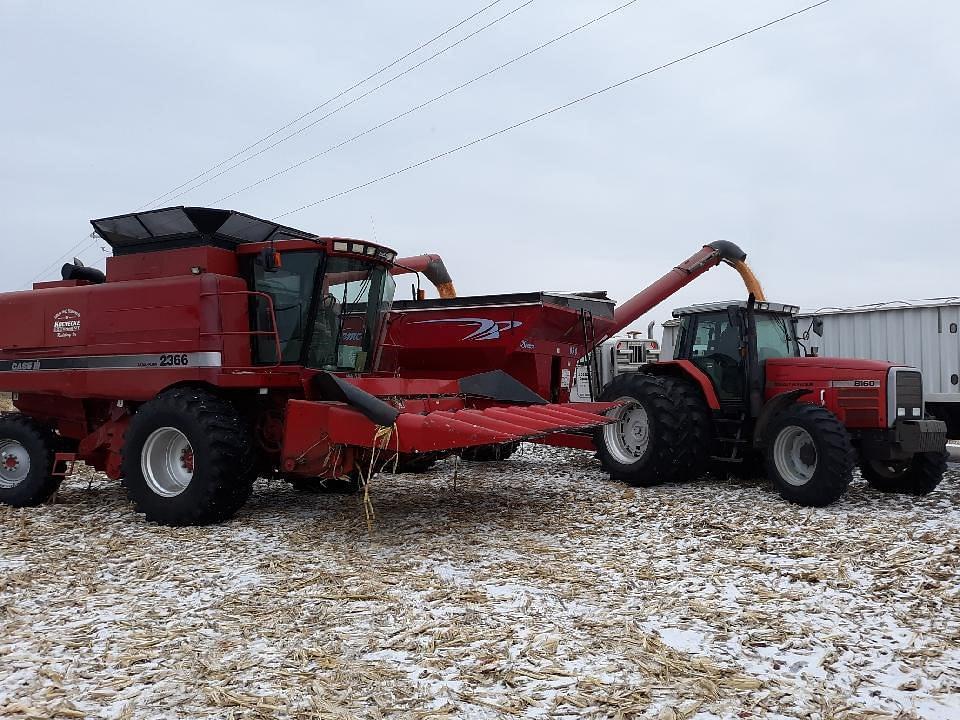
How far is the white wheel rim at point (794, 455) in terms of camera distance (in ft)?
23.8

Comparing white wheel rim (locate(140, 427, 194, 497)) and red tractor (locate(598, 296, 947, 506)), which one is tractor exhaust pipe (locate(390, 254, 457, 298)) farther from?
white wheel rim (locate(140, 427, 194, 497))

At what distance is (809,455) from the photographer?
24.0ft

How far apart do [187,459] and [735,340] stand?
5.60m

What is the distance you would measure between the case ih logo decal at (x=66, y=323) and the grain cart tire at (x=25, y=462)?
1.10m

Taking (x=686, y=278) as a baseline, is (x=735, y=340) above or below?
below

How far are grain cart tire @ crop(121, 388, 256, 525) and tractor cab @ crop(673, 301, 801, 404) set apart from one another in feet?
16.1

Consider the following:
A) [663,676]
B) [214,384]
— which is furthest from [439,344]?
[663,676]

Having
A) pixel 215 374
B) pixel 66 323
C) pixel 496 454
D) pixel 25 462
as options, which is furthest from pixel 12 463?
pixel 496 454

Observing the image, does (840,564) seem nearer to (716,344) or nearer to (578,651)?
(578,651)

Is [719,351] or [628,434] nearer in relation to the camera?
[719,351]

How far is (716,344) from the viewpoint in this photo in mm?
8445

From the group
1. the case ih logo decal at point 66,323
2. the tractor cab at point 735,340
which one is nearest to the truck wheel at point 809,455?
the tractor cab at point 735,340

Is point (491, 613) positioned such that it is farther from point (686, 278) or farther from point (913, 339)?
point (686, 278)

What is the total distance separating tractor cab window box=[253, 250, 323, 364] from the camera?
6832mm
